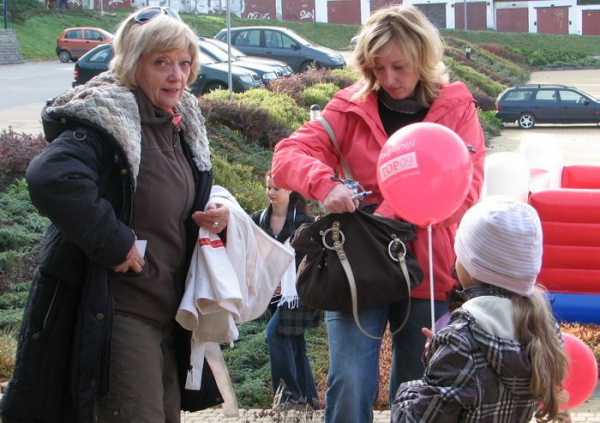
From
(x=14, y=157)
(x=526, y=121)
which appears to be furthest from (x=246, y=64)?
(x=14, y=157)

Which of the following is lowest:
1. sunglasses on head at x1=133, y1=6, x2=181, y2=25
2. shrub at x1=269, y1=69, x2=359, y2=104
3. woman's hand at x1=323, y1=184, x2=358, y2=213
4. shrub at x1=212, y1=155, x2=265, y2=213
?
shrub at x1=212, y1=155, x2=265, y2=213

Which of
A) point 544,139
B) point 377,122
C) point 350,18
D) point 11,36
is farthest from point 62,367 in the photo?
point 350,18

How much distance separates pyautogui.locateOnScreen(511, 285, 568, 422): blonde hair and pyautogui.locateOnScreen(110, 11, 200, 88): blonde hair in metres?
1.56

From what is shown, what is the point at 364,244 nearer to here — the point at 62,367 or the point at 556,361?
the point at 556,361

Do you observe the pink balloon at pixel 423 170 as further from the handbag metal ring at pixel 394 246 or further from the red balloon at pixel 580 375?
the red balloon at pixel 580 375

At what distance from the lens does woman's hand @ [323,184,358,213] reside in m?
3.29

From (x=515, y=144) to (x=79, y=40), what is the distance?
2209 cm

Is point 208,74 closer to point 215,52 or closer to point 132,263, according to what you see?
point 215,52

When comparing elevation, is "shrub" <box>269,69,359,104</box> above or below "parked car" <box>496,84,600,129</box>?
above

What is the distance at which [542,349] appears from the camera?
8.52 ft

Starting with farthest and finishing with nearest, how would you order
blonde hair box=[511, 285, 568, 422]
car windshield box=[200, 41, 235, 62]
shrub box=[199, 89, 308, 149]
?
1. car windshield box=[200, 41, 235, 62]
2. shrub box=[199, 89, 308, 149]
3. blonde hair box=[511, 285, 568, 422]

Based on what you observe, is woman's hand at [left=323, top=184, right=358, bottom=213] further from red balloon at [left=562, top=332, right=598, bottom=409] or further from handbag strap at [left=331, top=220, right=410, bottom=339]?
red balloon at [left=562, top=332, right=598, bottom=409]

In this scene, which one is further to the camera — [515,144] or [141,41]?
[515,144]

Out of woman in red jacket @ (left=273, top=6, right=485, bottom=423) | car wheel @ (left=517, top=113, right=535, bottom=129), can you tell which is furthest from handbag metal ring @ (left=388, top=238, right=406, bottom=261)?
car wheel @ (left=517, top=113, right=535, bottom=129)
